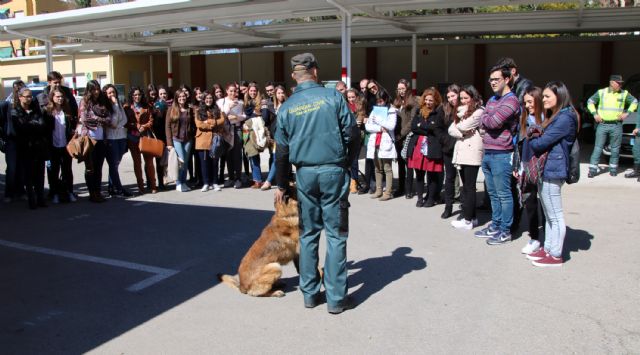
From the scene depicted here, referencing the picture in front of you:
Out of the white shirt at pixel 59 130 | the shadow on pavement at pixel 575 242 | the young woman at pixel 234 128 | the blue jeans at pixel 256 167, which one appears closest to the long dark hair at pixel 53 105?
the white shirt at pixel 59 130

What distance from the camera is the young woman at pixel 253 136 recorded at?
10484mm

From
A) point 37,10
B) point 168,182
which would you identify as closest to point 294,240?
point 168,182

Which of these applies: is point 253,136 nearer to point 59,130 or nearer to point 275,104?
point 275,104

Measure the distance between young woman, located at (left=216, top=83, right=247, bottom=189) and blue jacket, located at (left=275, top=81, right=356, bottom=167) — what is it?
6.09 m

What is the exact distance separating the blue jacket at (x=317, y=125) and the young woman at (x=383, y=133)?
4545mm

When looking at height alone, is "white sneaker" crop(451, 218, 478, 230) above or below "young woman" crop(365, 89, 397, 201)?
below

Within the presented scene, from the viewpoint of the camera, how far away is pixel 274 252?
504 cm

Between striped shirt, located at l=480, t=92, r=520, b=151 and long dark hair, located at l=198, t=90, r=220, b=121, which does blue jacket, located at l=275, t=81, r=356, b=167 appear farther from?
long dark hair, located at l=198, t=90, r=220, b=121

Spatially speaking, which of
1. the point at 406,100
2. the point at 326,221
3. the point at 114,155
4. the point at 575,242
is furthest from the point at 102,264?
the point at 575,242

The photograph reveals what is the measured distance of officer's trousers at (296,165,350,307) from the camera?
4.59m

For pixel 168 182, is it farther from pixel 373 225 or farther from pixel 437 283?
pixel 437 283

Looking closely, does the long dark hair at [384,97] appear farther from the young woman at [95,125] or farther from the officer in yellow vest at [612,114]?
the officer in yellow vest at [612,114]

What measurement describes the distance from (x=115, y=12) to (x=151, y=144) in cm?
515

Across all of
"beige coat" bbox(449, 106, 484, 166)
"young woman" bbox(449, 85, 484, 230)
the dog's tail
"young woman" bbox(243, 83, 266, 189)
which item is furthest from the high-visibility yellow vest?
the dog's tail
